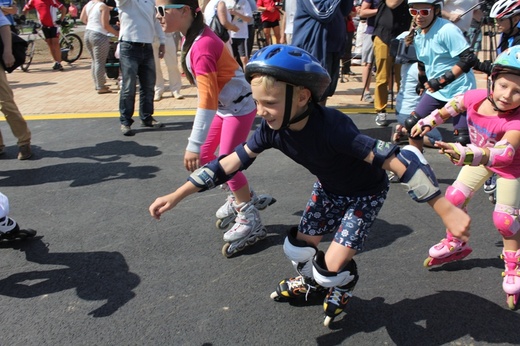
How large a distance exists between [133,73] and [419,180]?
5.34m

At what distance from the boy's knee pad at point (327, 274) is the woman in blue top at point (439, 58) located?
1.85 meters

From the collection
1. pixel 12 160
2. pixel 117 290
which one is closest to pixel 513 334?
pixel 117 290

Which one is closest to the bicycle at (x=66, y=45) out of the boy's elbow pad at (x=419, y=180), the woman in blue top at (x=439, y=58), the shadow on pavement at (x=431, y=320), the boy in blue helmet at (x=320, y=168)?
the woman in blue top at (x=439, y=58)

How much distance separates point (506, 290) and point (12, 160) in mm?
5515

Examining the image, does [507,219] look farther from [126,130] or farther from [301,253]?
[126,130]

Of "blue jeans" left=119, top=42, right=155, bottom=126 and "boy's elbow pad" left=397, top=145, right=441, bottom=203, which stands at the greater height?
"boy's elbow pad" left=397, top=145, right=441, bottom=203

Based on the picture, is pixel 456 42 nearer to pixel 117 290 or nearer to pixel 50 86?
pixel 117 290

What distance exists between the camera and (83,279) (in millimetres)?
3324

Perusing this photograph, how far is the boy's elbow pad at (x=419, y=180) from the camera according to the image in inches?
84.7

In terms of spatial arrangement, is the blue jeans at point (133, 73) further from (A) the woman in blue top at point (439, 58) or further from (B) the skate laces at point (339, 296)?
(B) the skate laces at point (339, 296)

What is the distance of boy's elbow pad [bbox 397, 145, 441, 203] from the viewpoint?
7.06ft

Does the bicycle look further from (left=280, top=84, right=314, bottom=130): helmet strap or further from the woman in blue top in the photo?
(left=280, top=84, right=314, bottom=130): helmet strap

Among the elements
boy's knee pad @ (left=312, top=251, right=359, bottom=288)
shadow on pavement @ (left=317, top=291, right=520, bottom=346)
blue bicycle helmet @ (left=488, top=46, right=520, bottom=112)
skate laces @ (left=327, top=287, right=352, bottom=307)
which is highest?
blue bicycle helmet @ (left=488, top=46, right=520, bottom=112)

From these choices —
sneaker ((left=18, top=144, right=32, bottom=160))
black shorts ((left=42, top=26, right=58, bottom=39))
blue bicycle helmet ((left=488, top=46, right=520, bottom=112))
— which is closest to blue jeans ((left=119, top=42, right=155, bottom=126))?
sneaker ((left=18, top=144, right=32, bottom=160))
